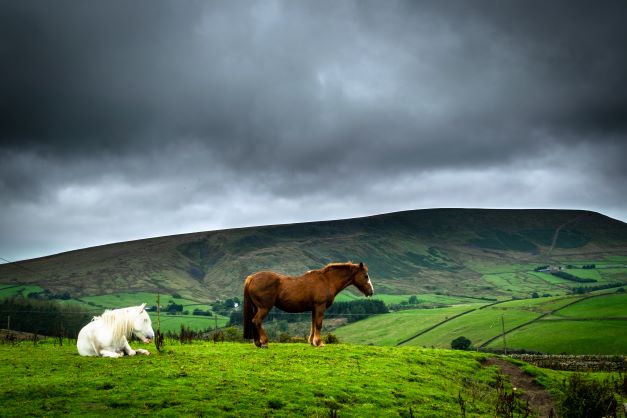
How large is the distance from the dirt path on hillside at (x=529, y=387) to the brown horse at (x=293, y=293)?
24.9 feet

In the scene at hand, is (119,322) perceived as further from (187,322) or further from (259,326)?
(187,322)

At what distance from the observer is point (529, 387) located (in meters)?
21.0

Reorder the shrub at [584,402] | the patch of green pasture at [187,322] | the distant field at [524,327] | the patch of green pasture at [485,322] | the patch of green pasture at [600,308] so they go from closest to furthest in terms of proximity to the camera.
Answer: the shrub at [584,402] < the distant field at [524,327] < the patch of green pasture at [600,308] < the patch of green pasture at [485,322] < the patch of green pasture at [187,322]

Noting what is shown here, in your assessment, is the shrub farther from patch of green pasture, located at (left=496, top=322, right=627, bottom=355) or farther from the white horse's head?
patch of green pasture, located at (left=496, top=322, right=627, bottom=355)

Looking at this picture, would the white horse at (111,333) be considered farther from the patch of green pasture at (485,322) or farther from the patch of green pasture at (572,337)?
the patch of green pasture at (485,322)

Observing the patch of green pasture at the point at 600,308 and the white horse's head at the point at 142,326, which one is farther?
the patch of green pasture at the point at 600,308

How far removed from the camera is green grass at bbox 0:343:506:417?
37.8 feet

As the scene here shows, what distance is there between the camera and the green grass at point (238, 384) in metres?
11.5

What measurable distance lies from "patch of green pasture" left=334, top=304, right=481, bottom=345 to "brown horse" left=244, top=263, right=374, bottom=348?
3054 inches

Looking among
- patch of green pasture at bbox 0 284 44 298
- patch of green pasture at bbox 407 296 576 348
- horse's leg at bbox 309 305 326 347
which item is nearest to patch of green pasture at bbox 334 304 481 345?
patch of green pasture at bbox 407 296 576 348

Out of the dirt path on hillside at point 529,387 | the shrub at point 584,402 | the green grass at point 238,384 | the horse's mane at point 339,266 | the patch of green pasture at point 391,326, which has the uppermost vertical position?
the horse's mane at point 339,266

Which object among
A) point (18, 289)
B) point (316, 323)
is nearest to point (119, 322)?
point (316, 323)

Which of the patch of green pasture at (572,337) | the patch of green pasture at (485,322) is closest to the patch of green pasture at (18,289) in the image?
the patch of green pasture at (485,322)

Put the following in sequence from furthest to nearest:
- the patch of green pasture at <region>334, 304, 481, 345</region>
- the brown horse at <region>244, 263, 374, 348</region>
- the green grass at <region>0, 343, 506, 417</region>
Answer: the patch of green pasture at <region>334, 304, 481, 345</region>, the brown horse at <region>244, 263, 374, 348</region>, the green grass at <region>0, 343, 506, 417</region>
